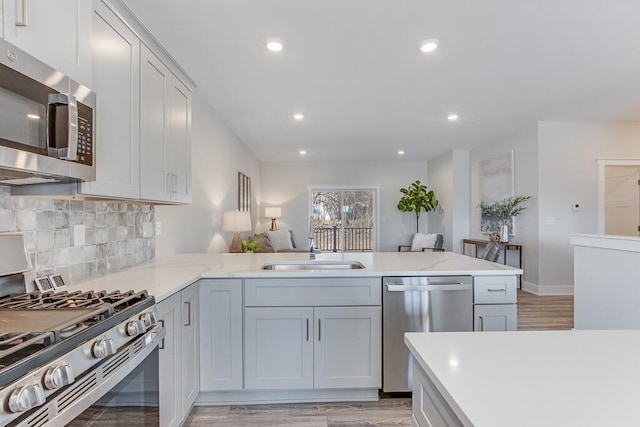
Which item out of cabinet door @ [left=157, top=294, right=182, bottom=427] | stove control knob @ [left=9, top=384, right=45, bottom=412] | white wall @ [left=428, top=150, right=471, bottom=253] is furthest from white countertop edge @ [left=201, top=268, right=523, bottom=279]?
white wall @ [left=428, top=150, right=471, bottom=253]

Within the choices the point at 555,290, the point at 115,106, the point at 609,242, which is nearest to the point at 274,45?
the point at 115,106

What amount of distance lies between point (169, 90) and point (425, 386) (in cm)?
224

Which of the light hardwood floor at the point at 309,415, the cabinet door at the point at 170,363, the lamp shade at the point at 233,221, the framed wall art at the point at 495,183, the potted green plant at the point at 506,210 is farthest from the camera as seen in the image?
the framed wall art at the point at 495,183

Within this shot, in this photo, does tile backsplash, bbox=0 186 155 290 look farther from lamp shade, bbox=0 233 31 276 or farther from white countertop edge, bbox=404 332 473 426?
white countertop edge, bbox=404 332 473 426

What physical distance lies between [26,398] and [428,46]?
2906 millimetres

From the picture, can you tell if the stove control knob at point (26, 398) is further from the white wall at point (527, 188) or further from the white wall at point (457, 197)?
the white wall at point (457, 197)

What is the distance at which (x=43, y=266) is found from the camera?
60.9 inches

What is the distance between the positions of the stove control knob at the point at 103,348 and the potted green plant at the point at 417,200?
24.1 ft

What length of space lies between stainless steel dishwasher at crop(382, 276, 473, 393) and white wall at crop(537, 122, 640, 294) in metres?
3.58

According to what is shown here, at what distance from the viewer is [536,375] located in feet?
2.43

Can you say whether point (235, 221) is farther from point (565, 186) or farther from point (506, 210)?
point (565, 186)

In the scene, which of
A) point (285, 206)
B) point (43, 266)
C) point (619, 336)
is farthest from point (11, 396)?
point (285, 206)

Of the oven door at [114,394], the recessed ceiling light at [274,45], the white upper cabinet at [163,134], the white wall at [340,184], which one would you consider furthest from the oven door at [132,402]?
the white wall at [340,184]

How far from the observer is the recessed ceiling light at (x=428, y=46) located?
2546mm
